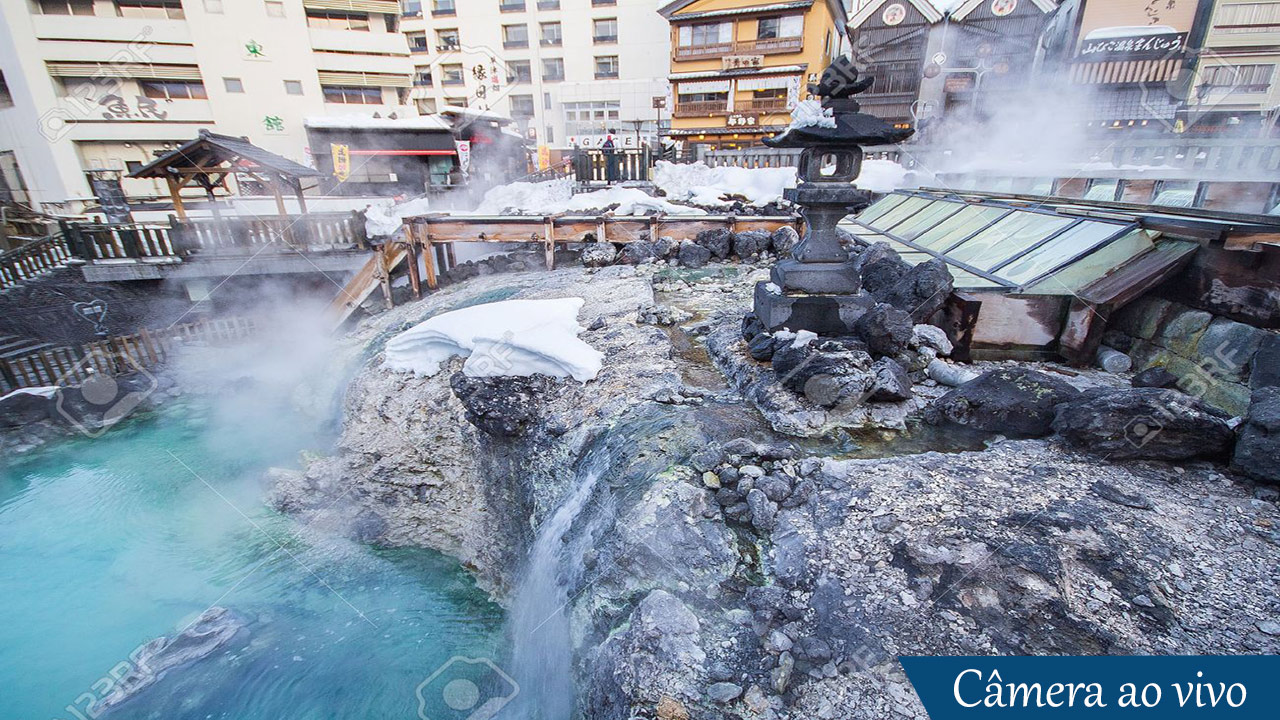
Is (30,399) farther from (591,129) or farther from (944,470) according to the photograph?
(591,129)

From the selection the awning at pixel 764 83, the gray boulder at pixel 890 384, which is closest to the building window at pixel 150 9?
the awning at pixel 764 83

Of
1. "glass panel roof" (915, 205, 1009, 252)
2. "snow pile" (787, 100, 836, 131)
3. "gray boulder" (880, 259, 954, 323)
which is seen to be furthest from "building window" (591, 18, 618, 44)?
"gray boulder" (880, 259, 954, 323)

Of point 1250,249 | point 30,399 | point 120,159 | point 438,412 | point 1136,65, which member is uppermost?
point 1136,65

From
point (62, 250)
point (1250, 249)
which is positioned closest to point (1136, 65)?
point (1250, 249)

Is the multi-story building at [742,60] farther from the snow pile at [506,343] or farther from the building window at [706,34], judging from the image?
the snow pile at [506,343]

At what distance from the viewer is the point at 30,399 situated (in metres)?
9.81

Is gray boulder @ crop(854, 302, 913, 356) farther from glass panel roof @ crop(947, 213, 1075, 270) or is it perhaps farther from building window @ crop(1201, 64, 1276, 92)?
building window @ crop(1201, 64, 1276, 92)

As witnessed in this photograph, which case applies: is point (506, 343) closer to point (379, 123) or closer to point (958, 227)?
point (958, 227)

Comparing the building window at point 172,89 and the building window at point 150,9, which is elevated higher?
the building window at point 150,9

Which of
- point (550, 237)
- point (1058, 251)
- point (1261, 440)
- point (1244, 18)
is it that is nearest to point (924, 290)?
point (1058, 251)

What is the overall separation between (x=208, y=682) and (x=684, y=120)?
2888 cm

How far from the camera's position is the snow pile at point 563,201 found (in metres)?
13.7

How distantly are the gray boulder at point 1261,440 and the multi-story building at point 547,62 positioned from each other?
3392 cm

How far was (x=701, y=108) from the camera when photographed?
27.4 metres
